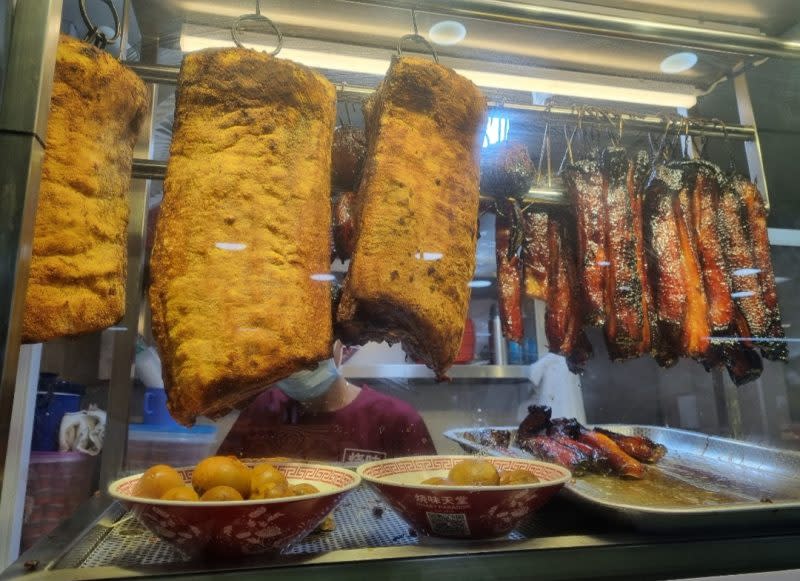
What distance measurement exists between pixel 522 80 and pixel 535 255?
2.72 ft

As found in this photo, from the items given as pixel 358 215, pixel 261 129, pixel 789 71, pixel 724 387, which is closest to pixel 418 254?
pixel 358 215

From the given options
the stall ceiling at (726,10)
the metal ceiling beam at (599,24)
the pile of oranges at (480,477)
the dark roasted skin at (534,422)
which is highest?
the stall ceiling at (726,10)

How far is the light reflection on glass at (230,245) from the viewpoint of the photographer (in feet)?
4.89

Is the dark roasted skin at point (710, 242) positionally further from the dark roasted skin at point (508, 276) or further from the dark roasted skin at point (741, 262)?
the dark roasted skin at point (508, 276)

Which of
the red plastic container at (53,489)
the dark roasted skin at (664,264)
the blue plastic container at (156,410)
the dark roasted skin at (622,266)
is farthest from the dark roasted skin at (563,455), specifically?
the red plastic container at (53,489)

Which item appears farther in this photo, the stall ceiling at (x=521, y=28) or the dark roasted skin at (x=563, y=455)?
the stall ceiling at (x=521, y=28)

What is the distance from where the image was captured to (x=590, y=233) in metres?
2.33

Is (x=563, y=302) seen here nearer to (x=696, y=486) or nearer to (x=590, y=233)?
(x=590, y=233)

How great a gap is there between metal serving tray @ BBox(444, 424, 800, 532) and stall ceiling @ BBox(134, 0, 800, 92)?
1.62 m

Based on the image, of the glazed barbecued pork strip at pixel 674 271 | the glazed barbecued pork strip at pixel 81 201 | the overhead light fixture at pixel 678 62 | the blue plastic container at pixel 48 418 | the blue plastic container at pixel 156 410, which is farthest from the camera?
the overhead light fixture at pixel 678 62

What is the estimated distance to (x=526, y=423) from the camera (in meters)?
2.38

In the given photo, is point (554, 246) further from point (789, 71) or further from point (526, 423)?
point (789, 71)

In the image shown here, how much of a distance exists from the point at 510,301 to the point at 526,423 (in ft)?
1.66

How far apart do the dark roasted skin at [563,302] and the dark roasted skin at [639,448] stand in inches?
12.0
